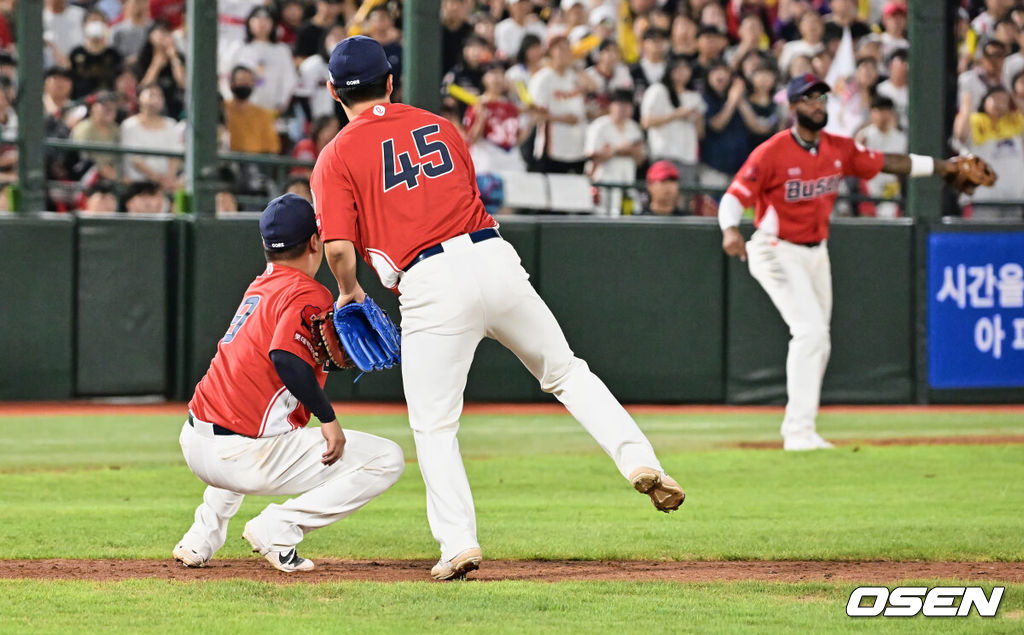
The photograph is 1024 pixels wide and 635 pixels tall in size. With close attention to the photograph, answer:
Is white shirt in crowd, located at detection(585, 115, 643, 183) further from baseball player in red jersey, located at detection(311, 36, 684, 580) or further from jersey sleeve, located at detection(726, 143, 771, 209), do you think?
baseball player in red jersey, located at detection(311, 36, 684, 580)

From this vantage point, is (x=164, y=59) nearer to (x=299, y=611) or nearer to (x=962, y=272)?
(x=962, y=272)

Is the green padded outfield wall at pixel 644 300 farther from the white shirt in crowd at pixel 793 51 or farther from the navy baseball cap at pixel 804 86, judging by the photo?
the white shirt in crowd at pixel 793 51

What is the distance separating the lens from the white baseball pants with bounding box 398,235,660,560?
523 centimetres

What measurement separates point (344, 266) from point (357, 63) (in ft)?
2.52

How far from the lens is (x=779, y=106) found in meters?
14.9

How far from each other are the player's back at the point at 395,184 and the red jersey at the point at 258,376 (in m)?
0.30

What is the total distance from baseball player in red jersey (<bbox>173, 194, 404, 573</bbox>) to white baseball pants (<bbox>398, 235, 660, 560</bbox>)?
10.7 inches

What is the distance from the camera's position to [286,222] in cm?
546

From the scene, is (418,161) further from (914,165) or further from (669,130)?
(669,130)

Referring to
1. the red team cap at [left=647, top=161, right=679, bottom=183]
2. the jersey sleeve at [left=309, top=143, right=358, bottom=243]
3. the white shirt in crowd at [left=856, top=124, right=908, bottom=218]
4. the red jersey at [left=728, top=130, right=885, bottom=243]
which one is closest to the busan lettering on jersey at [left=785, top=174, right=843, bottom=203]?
the red jersey at [left=728, top=130, right=885, bottom=243]

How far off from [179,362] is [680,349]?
4380 mm

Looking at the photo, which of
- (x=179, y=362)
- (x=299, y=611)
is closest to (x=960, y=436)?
(x=179, y=362)

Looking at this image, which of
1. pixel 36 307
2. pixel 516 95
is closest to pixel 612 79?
pixel 516 95

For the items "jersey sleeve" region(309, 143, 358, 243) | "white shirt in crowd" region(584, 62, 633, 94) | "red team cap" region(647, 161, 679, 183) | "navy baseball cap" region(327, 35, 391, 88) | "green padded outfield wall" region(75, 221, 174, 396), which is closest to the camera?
"jersey sleeve" region(309, 143, 358, 243)
